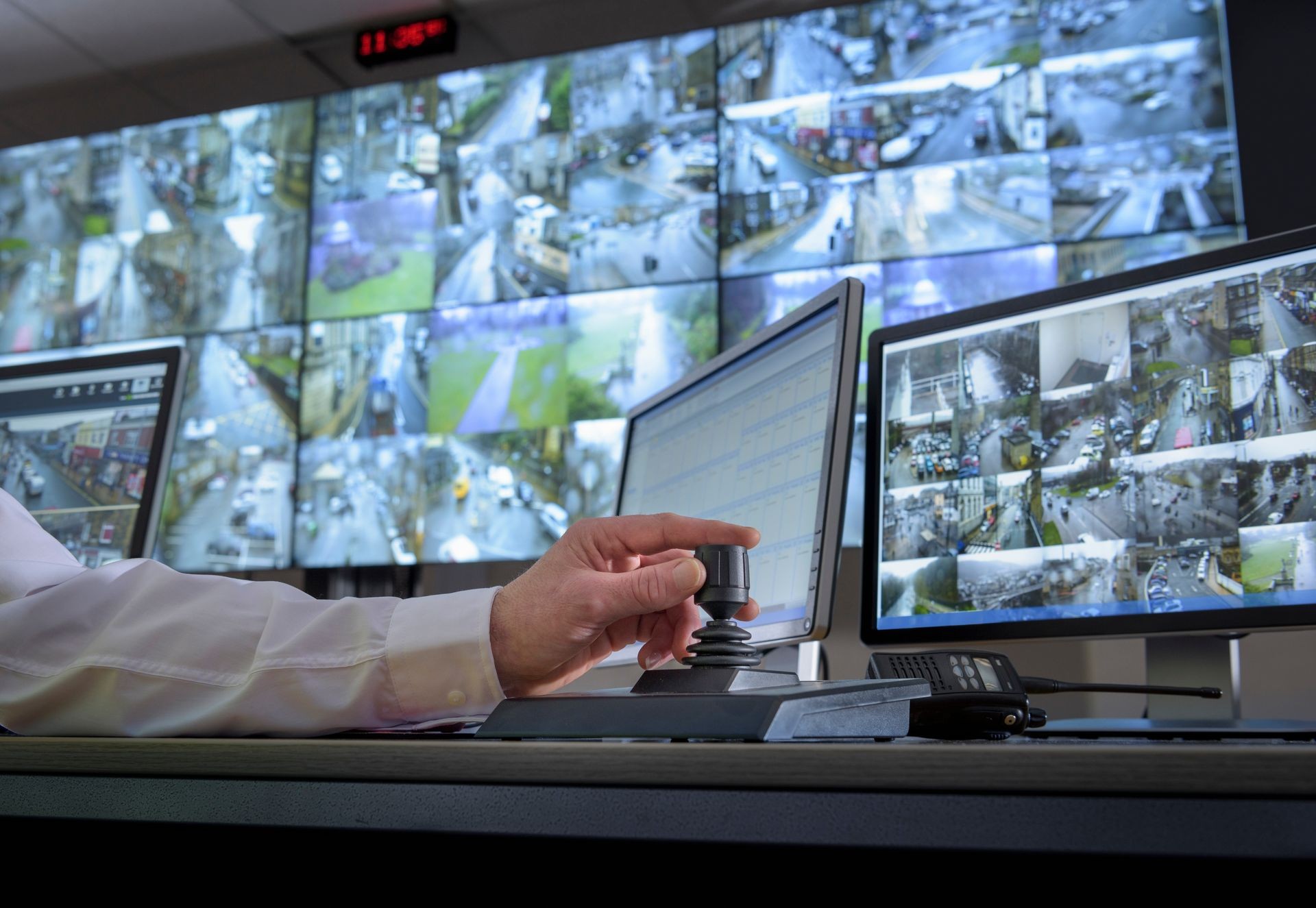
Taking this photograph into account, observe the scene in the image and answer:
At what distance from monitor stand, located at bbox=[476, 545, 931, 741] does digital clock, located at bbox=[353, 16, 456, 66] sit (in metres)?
3.11

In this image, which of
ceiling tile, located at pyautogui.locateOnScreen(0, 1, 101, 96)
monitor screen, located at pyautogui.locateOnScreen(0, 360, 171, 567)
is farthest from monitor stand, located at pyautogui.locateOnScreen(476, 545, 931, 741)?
ceiling tile, located at pyautogui.locateOnScreen(0, 1, 101, 96)

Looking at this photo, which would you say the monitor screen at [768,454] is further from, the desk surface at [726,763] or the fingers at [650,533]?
the desk surface at [726,763]

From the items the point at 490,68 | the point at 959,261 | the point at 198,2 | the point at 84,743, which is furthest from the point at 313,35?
the point at 84,743

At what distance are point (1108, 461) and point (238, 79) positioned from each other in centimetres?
338

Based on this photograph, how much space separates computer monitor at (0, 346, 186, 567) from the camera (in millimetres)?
1600

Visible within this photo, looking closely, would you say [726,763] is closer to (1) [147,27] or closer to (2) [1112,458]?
(2) [1112,458]

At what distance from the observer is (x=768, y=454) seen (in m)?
1.04

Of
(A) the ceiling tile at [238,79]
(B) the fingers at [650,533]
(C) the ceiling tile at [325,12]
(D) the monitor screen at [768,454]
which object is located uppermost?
(C) the ceiling tile at [325,12]

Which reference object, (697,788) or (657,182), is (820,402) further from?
(657,182)

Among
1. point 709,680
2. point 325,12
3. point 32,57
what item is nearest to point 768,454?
point 709,680

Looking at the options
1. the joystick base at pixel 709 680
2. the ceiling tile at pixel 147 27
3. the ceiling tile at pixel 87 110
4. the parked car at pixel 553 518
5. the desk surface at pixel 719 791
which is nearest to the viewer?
the desk surface at pixel 719 791

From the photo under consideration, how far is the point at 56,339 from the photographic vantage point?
12.0ft

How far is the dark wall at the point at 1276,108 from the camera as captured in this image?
263cm

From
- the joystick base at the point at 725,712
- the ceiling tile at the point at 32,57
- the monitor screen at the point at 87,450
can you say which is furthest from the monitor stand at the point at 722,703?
the ceiling tile at the point at 32,57
